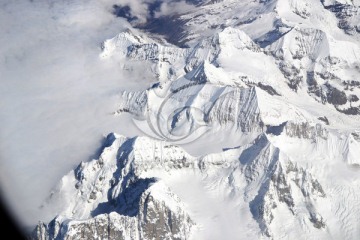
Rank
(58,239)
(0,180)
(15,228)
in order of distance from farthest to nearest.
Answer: (58,239)
(0,180)
(15,228)

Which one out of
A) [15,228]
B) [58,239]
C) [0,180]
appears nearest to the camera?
[15,228]

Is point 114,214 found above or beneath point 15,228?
beneath

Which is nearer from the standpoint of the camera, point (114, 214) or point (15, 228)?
point (15, 228)

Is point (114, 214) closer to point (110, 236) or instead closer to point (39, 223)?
point (110, 236)

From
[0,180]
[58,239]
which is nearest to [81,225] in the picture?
[58,239]

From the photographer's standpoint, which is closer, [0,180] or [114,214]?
[0,180]

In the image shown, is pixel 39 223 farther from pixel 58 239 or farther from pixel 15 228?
pixel 15 228

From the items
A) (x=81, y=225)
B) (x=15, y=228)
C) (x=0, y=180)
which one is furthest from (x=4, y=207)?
(x=81, y=225)

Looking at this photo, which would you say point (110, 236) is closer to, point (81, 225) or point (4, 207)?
point (81, 225)

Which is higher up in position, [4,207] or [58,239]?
[4,207]
